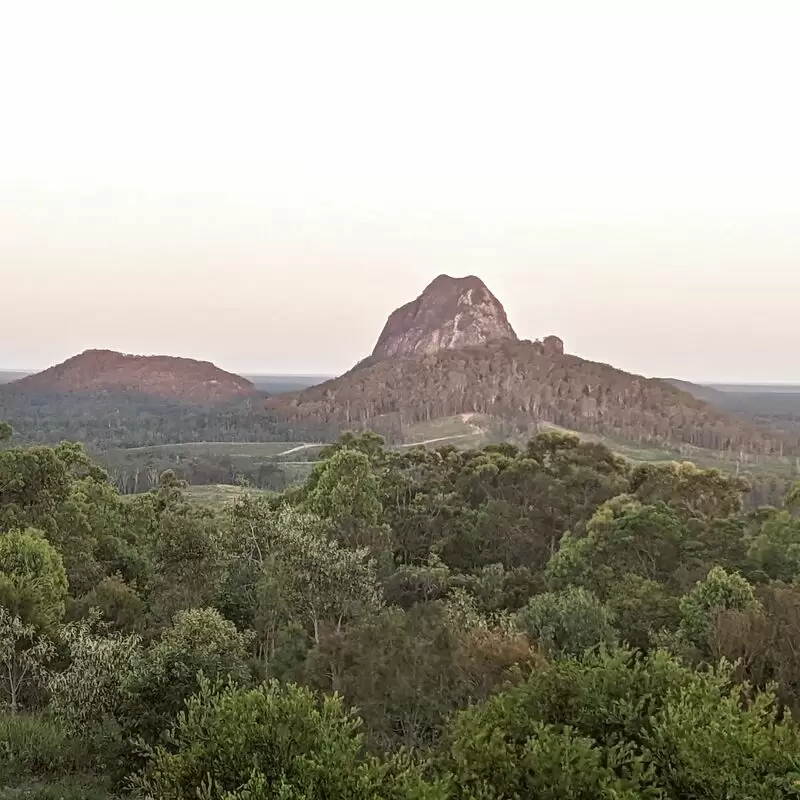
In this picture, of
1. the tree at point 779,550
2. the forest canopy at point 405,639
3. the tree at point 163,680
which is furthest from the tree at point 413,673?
the tree at point 779,550

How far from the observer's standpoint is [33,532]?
4988cm

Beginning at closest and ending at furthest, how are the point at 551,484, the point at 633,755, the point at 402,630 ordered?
the point at 633,755, the point at 402,630, the point at 551,484

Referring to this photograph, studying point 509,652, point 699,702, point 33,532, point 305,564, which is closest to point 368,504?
point 305,564

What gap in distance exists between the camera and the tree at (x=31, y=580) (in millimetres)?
40812

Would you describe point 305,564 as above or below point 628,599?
above

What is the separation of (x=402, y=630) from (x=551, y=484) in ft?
148

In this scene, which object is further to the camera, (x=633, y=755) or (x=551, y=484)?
(x=551, y=484)

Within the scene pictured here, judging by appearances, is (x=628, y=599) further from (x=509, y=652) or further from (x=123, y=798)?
(x=123, y=798)

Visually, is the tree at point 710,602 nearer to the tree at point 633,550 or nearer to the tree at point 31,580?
the tree at point 633,550

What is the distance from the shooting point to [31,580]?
4331cm

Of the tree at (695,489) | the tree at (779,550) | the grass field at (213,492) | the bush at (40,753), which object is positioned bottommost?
the grass field at (213,492)

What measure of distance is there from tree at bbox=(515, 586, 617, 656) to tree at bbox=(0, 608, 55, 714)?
937 inches

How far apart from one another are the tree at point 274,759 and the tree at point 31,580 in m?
24.0

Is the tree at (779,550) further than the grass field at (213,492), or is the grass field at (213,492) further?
the grass field at (213,492)
